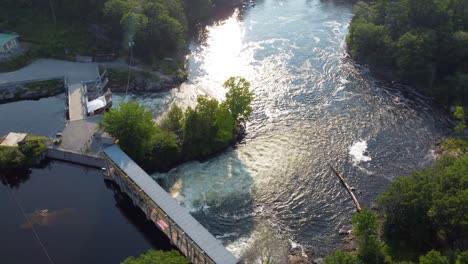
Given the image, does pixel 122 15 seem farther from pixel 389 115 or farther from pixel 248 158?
pixel 389 115

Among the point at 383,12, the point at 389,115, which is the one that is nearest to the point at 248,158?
the point at 389,115

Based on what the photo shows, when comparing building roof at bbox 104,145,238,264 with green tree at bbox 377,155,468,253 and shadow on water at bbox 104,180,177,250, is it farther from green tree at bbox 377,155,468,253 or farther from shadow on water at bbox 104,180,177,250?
green tree at bbox 377,155,468,253

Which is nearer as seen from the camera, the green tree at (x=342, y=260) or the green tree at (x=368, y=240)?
the green tree at (x=342, y=260)

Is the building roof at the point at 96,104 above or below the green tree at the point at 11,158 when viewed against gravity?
above

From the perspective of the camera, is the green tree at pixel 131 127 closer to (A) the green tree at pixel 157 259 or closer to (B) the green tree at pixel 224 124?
(B) the green tree at pixel 224 124

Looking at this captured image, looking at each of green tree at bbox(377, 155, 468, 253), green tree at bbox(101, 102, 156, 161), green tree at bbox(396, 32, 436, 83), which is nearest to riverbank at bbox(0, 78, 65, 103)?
green tree at bbox(101, 102, 156, 161)

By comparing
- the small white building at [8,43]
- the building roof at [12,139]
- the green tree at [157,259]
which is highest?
the small white building at [8,43]

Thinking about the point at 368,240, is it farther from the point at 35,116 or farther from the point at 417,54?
the point at 35,116

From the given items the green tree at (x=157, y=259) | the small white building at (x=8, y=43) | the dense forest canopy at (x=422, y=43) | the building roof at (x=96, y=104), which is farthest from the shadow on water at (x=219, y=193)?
the small white building at (x=8, y=43)
